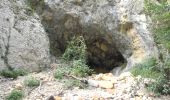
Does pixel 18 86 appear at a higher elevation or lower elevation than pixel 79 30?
lower

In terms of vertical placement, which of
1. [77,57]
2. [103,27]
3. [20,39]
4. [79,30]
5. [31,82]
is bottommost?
[31,82]

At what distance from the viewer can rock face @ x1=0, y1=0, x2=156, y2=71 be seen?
9.02m

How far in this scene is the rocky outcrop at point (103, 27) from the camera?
9648 millimetres

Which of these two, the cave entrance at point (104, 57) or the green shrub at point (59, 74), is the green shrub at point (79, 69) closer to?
the green shrub at point (59, 74)

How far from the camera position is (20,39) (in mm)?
9086

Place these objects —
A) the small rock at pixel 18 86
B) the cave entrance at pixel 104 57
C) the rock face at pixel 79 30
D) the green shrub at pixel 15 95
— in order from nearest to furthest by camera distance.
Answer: the green shrub at pixel 15 95 < the small rock at pixel 18 86 < the rock face at pixel 79 30 < the cave entrance at pixel 104 57

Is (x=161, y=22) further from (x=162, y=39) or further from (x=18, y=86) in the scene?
(x=18, y=86)

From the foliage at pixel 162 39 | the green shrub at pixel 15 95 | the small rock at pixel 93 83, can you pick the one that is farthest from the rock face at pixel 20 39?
the foliage at pixel 162 39

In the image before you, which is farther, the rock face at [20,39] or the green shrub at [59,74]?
the rock face at [20,39]

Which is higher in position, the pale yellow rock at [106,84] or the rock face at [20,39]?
the rock face at [20,39]

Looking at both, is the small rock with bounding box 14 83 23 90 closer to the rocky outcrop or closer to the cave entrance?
the rocky outcrop

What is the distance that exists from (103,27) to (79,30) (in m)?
0.81

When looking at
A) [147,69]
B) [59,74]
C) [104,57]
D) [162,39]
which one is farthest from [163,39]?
[104,57]

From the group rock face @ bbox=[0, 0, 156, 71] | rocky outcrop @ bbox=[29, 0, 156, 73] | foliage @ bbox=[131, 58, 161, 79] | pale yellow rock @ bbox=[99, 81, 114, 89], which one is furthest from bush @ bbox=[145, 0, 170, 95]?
rocky outcrop @ bbox=[29, 0, 156, 73]
